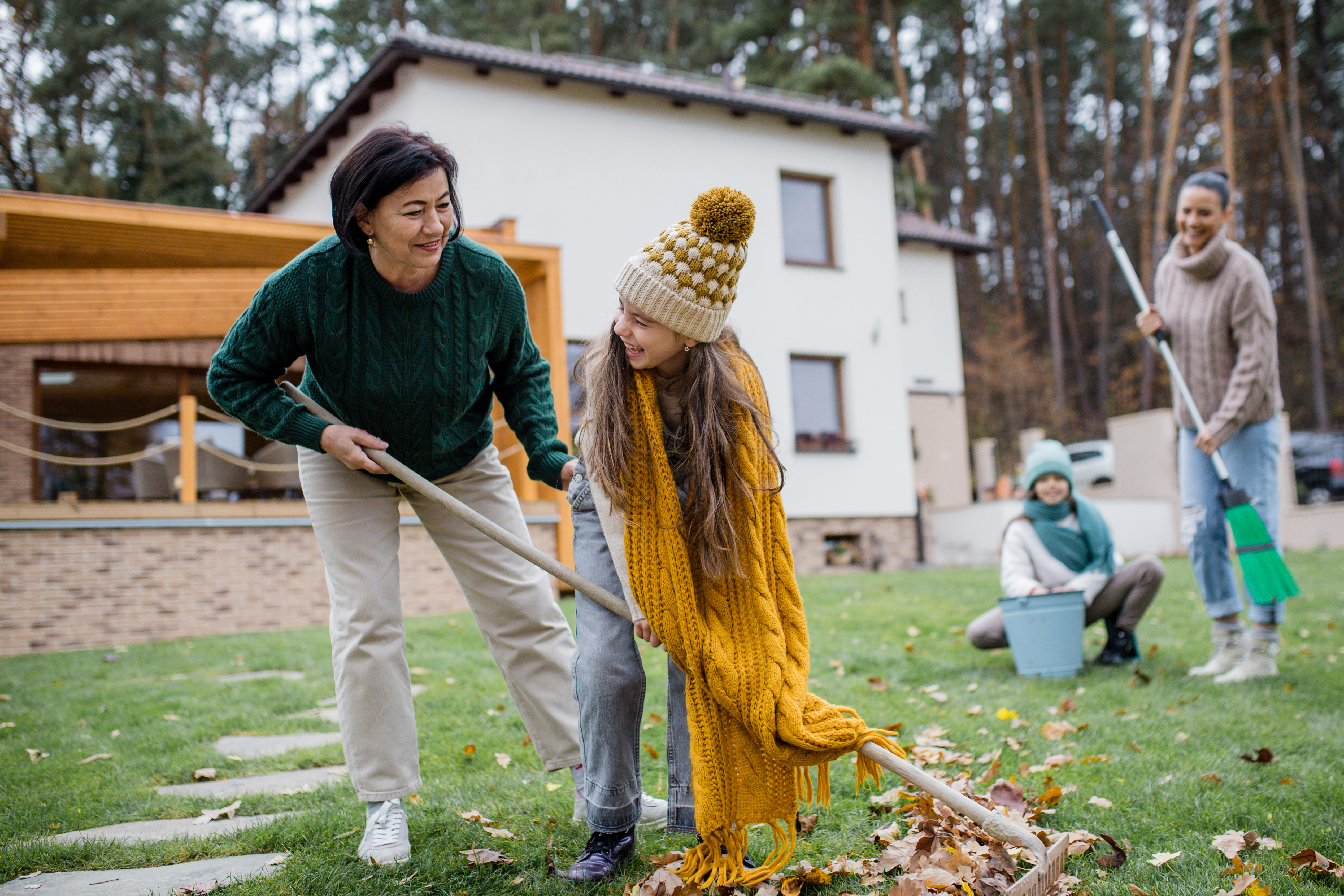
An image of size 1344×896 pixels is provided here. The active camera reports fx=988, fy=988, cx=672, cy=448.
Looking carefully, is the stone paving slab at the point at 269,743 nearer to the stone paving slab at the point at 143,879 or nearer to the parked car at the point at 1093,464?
the stone paving slab at the point at 143,879

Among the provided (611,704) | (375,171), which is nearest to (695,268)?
(375,171)

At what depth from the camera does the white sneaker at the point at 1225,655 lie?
4.52 meters

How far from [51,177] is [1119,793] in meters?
19.3

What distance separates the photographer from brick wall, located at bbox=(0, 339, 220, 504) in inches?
439

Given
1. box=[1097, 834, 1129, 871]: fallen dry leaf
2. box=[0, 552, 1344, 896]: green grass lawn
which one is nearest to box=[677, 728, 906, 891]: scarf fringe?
box=[0, 552, 1344, 896]: green grass lawn

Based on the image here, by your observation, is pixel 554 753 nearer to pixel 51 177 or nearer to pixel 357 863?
pixel 357 863

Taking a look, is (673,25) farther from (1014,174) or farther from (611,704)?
(611,704)

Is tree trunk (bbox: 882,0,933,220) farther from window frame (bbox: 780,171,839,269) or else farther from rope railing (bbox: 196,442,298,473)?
rope railing (bbox: 196,442,298,473)

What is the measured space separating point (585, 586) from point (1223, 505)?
3428 millimetres

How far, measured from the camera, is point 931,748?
3.33m

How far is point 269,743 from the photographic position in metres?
3.88

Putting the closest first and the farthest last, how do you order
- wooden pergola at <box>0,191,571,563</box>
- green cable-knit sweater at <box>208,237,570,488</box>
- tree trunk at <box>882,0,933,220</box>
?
green cable-knit sweater at <box>208,237,570,488</box> → wooden pergola at <box>0,191,571,563</box> → tree trunk at <box>882,0,933,220</box>

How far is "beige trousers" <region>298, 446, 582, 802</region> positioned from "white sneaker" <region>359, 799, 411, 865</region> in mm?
44

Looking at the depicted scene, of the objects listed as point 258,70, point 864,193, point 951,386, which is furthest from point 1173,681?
point 258,70
